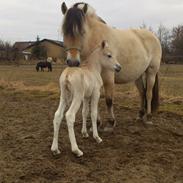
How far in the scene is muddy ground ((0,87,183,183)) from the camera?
14.6ft

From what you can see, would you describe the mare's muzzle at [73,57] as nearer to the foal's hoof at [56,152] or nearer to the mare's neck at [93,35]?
the mare's neck at [93,35]

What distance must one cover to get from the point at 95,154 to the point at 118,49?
267 cm

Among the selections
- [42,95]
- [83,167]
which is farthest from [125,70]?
[42,95]

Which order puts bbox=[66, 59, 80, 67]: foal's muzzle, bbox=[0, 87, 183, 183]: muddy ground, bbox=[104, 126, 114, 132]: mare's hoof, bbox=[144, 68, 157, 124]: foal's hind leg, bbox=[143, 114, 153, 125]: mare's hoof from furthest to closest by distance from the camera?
bbox=[144, 68, 157, 124]: foal's hind leg → bbox=[143, 114, 153, 125]: mare's hoof → bbox=[104, 126, 114, 132]: mare's hoof → bbox=[66, 59, 80, 67]: foal's muzzle → bbox=[0, 87, 183, 183]: muddy ground

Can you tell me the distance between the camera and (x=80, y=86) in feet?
17.5

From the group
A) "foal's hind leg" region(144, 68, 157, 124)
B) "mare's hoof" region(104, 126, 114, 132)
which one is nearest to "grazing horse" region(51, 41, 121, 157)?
"mare's hoof" region(104, 126, 114, 132)

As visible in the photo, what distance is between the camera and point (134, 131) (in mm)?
7059

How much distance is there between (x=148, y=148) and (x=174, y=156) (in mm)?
561

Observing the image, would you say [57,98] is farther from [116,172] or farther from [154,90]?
[116,172]

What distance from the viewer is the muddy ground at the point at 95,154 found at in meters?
4.44

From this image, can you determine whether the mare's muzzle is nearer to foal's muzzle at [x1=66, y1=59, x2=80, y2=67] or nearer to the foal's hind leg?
foal's muzzle at [x1=66, y1=59, x2=80, y2=67]

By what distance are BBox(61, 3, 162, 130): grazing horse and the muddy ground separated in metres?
0.75

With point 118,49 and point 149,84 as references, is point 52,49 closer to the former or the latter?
point 149,84

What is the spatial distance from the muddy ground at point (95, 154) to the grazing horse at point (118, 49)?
749 millimetres
